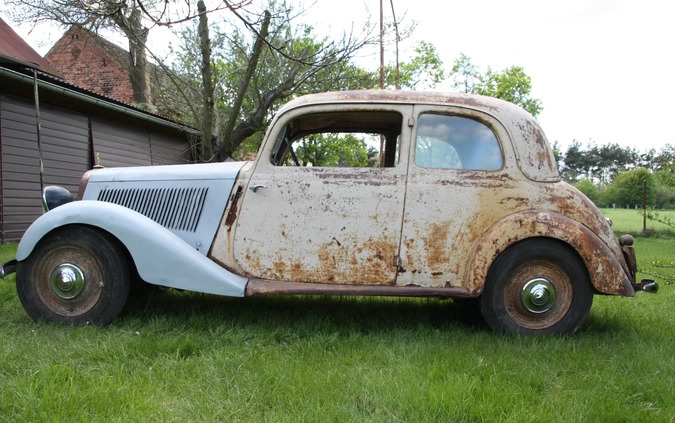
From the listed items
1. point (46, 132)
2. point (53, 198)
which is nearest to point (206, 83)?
point (46, 132)


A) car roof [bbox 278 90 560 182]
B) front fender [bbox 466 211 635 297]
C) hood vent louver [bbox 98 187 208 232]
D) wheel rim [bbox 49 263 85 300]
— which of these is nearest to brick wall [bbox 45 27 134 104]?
hood vent louver [bbox 98 187 208 232]

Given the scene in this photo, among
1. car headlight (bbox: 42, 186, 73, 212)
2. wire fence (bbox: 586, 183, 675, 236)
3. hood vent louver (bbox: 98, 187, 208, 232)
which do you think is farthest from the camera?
wire fence (bbox: 586, 183, 675, 236)

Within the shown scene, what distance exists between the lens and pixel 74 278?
9.89 ft

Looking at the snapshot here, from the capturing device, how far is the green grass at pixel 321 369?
1929 mm

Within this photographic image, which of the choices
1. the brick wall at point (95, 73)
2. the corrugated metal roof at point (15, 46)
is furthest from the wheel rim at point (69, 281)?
the brick wall at point (95, 73)

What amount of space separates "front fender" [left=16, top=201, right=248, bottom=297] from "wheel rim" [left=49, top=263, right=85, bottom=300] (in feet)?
0.82

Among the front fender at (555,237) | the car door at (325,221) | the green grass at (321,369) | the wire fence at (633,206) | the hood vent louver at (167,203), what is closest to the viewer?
the green grass at (321,369)

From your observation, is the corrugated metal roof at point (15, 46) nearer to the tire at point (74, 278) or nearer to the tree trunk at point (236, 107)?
the tree trunk at point (236, 107)

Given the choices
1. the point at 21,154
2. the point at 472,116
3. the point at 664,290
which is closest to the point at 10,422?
the point at 472,116

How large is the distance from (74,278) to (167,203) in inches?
32.5

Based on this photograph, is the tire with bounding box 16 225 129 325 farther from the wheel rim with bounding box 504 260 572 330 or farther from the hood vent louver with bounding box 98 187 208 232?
the wheel rim with bounding box 504 260 572 330

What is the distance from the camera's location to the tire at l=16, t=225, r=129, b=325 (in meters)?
3.01

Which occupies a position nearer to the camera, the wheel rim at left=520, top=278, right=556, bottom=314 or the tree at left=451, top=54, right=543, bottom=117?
the wheel rim at left=520, top=278, right=556, bottom=314

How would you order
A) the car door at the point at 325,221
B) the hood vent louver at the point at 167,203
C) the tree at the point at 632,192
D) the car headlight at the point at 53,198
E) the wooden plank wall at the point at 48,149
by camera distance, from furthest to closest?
the tree at the point at 632,192
the wooden plank wall at the point at 48,149
the car headlight at the point at 53,198
the hood vent louver at the point at 167,203
the car door at the point at 325,221
